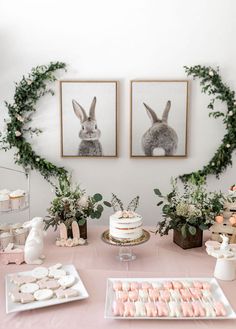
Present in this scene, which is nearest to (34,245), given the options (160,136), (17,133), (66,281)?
(66,281)

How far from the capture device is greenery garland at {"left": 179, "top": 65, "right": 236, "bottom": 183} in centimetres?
338

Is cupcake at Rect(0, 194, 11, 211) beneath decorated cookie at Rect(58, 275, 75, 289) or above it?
above

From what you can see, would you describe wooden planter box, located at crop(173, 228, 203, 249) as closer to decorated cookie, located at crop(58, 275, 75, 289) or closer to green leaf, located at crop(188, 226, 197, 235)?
green leaf, located at crop(188, 226, 197, 235)

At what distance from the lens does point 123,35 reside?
3.39 m

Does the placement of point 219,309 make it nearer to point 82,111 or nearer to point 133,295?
point 133,295

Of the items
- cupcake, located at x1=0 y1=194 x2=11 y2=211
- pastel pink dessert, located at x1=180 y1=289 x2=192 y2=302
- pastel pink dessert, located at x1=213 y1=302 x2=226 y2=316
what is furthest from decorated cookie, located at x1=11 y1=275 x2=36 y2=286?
pastel pink dessert, located at x1=213 y1=302 x2=226 y2=316

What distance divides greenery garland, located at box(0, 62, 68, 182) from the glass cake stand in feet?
4.10

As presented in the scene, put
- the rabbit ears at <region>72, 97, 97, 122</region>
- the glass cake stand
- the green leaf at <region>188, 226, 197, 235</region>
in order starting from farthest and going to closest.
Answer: the rabbit ears at <region>72, 97, 97, 122</region>, the green leaf at <region>188, 226, 197, 235</region>, the glass cake stand

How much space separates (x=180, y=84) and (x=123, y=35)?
0.62 metres

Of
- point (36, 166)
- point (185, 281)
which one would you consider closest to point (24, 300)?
point (185, 281)

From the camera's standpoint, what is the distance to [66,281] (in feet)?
6.46

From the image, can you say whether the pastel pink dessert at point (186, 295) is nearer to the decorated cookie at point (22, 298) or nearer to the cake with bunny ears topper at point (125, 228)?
the cake with bunny ears topper at point (125, 228)

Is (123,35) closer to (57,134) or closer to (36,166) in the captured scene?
(57,134)

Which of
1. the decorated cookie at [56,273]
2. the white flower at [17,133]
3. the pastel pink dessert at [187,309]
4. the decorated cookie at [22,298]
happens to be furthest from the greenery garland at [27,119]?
the pastel pink dessert at [187,309]
